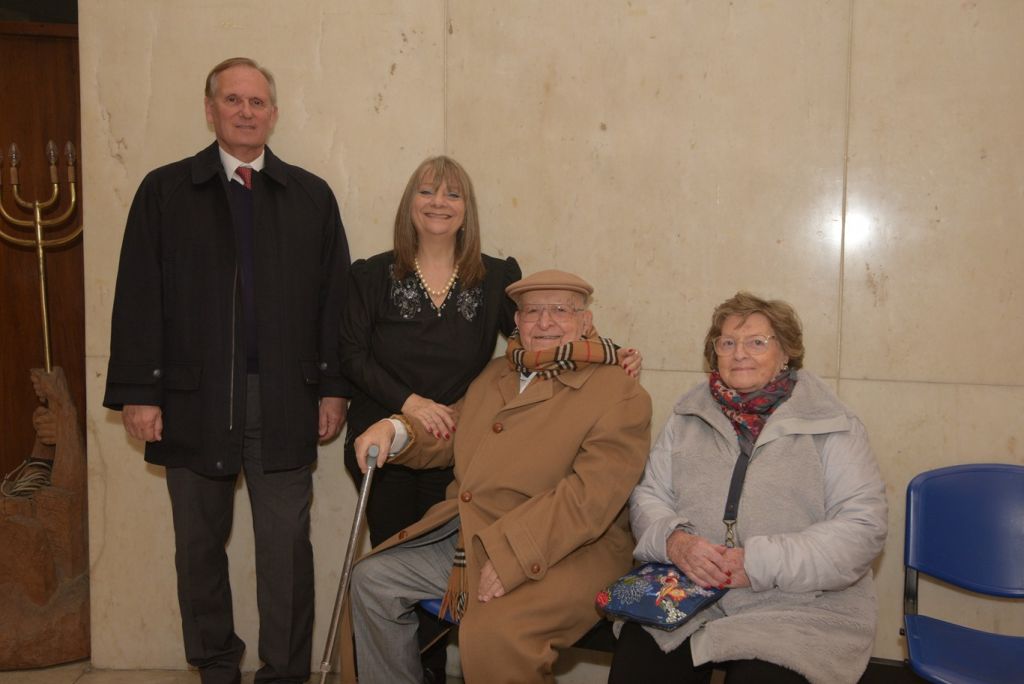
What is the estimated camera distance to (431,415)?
101 inches

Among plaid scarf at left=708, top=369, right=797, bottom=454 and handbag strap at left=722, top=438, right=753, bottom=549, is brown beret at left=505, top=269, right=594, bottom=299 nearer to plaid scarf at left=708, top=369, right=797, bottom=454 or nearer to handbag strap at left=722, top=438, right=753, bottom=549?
plaid scarf at left=708, top=369, right=797, bottom=454

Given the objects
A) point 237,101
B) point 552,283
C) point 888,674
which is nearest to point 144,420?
point 237,101

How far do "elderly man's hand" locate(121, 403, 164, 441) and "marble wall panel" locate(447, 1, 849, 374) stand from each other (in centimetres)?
128

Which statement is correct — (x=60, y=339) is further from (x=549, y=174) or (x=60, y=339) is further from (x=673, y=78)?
(x=673, y=78)

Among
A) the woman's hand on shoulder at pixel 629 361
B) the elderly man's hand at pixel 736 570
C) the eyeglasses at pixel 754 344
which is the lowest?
the elderly man's hand at pixel 736 570

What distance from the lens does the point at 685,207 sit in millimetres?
2949

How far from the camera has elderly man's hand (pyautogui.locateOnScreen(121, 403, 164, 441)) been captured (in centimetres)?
273

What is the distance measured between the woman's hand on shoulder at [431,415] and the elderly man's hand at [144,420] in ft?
2.68

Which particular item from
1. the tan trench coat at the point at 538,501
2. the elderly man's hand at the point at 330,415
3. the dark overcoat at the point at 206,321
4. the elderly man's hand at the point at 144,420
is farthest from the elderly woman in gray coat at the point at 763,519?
the elderly man's hand at the point at 144,420

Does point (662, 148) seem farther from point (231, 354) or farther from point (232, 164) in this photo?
point (231, 354)

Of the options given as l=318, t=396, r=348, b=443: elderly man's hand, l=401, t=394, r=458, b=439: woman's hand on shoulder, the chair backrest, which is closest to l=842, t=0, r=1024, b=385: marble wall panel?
the chair backrest

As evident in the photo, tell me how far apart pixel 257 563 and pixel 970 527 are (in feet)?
7.39

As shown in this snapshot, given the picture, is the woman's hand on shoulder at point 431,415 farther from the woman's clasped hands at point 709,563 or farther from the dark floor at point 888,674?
the dark floor at point 888,674

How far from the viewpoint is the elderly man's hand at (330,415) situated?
2.94 metres
